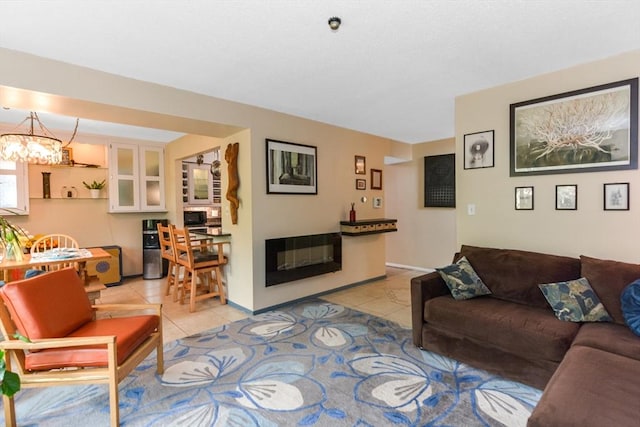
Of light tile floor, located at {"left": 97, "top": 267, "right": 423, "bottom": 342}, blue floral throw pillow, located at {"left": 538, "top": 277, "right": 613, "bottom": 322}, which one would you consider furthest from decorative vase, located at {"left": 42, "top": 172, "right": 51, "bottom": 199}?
blue floral throw pillow, located at {"left": 538, "top": 277, "right": 613, "bottom": 322}

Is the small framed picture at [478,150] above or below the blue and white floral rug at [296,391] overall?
above

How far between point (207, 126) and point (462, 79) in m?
2.67

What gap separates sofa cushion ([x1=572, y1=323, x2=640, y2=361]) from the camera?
6.16ft

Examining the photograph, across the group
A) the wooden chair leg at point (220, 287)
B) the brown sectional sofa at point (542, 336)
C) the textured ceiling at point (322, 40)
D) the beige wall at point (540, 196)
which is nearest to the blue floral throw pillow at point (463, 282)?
the brown sectional sofa at point (542, 336)

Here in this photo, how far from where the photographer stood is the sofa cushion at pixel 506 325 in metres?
2.12

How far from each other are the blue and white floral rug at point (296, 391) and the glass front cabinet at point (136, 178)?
3398 mm

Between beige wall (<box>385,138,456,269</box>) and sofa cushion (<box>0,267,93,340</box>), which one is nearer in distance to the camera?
sofa cushion (<box>0,267,93,340</box>)

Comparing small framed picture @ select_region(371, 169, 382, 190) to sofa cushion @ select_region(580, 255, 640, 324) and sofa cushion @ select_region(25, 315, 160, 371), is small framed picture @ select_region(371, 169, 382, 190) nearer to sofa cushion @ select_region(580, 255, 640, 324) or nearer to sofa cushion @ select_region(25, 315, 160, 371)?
sofa cushion @ select_region(580, 255, 640, 324)

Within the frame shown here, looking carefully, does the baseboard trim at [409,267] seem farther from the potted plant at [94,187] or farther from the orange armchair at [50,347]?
the potted plant at [94,187]

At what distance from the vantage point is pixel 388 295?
4504 mm

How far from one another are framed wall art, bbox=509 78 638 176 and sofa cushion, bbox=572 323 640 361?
1.29 m

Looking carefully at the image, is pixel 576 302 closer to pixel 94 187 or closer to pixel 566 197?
pixel 566 197

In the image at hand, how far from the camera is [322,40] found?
223 cm

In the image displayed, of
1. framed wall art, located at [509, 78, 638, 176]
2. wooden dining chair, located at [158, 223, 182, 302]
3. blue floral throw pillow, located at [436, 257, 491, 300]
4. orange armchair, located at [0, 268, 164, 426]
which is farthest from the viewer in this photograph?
wooden dining chair, located at [158, 223, 182, 302]
